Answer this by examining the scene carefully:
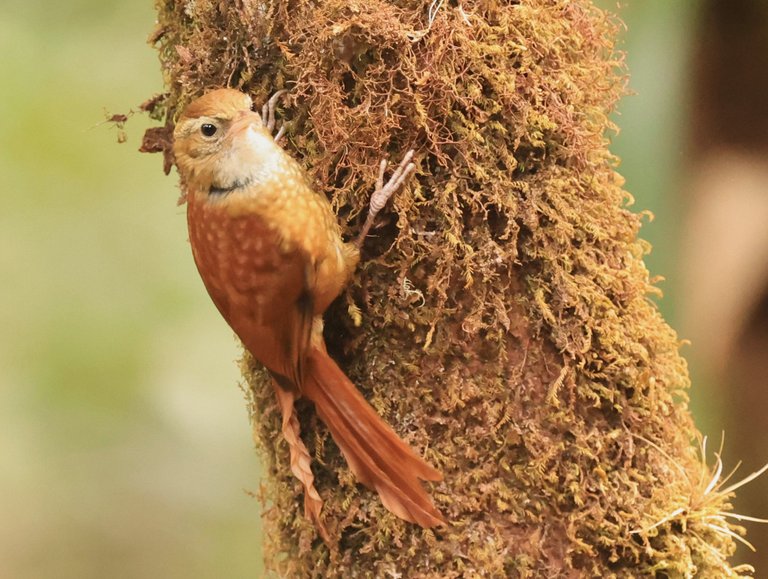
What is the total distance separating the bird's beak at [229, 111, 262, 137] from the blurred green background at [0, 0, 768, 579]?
1.65 meters

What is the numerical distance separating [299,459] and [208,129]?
0.76 meters

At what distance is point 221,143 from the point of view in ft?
5.37

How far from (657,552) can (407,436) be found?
56cm

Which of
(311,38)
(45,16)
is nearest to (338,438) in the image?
(311,38)

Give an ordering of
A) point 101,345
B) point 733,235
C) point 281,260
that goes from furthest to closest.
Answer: point 101,345
point 733,235
point 281,260

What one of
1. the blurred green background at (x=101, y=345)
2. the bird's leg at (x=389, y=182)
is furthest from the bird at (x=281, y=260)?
the blurred green background at (x=101, y=345)

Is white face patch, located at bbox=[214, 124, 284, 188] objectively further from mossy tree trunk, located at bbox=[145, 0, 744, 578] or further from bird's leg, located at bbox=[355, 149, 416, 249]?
bird's leg, located at bbox=[355, 149, 416, 249]

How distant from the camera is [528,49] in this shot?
1.55 m

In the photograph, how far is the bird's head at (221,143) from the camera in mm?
1590

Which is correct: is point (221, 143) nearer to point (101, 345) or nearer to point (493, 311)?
point (493, 311)

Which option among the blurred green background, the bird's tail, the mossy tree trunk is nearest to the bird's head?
the mossy tree trunk

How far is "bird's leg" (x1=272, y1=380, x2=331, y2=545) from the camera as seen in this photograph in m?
1.58

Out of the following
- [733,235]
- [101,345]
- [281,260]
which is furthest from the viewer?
[101,345]

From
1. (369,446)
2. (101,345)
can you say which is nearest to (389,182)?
(369,446)
